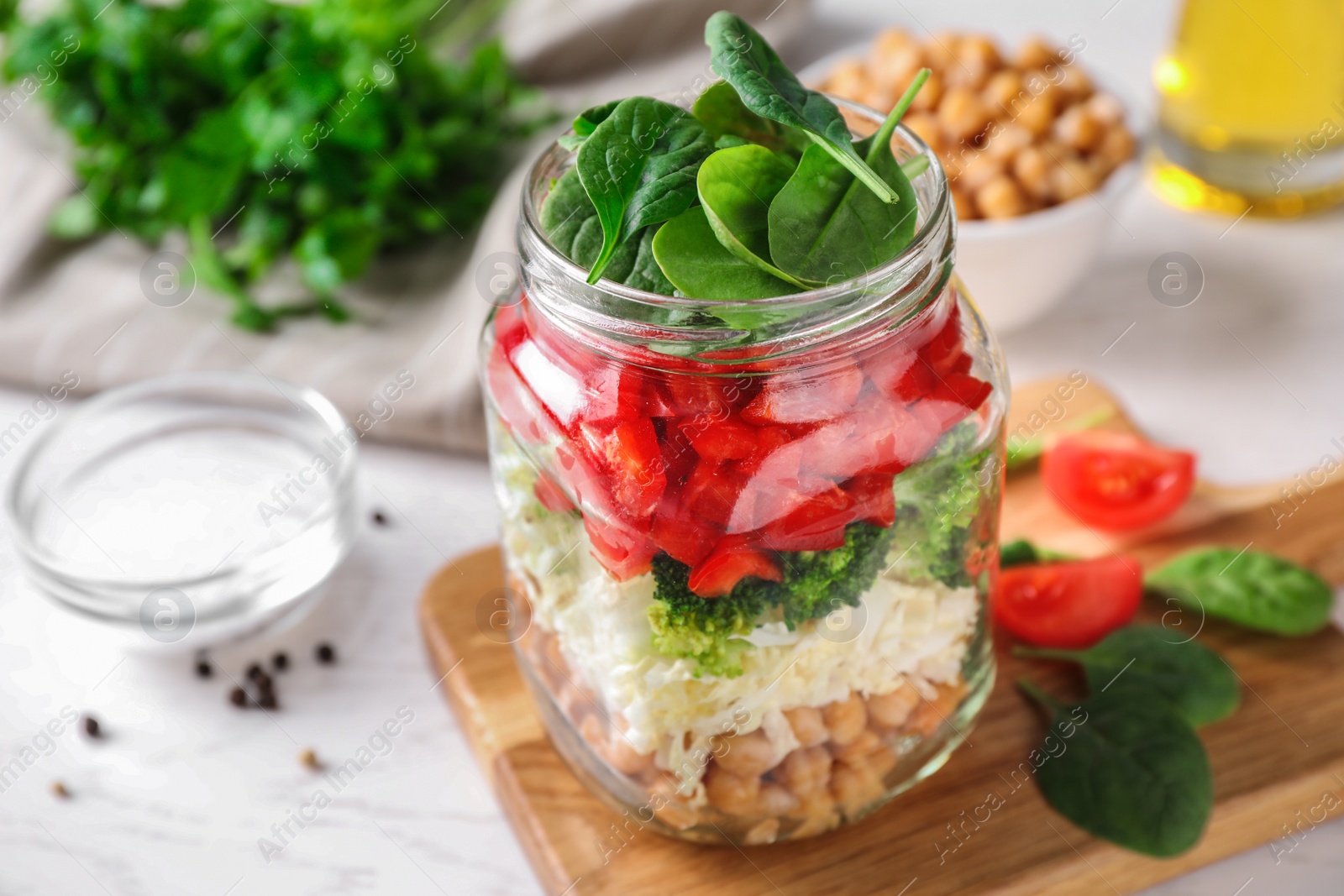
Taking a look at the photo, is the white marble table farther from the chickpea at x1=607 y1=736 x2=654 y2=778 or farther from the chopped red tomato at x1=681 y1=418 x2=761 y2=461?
the chopped red tomato at x1=681 y1=418 x2=761 y2=461

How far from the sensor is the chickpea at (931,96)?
184cm

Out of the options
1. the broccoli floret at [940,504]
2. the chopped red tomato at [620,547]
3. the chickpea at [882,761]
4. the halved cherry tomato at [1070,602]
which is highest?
the chopped red tomato at [620,547]

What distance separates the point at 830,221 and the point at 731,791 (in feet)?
1.66

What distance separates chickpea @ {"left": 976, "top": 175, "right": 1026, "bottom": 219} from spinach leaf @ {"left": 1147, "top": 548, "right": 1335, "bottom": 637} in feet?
1.78

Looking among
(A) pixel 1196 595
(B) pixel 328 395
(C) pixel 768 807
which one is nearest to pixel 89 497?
(B) pixel 328 395

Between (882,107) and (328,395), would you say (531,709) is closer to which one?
(328,395)

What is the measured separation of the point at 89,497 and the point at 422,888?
2.50 feet

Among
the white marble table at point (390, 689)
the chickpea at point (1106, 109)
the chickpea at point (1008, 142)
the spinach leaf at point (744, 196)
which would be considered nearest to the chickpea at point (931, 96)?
the chickpea at point (1008, 142)

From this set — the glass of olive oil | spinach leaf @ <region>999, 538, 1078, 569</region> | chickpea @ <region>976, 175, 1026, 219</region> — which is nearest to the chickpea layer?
chickpea @ <region>976, 175, 1026, 219</region>

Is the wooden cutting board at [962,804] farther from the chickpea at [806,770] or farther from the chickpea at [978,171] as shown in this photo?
the chickpea at [978,171]

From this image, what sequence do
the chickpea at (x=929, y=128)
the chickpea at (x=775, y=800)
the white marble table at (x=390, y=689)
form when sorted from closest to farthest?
the chickpea at (x=775, y=800)
the white marble table at (x=390, y=689)
the chickpea at (x=929, y=128)

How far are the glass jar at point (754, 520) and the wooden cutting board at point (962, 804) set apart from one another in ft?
0.14

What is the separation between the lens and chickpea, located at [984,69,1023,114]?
5.92 feet

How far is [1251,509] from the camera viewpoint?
1538 millimetres
